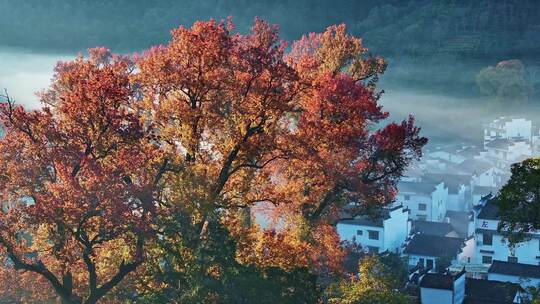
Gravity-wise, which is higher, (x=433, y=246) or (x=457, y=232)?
(x=457, y=232)

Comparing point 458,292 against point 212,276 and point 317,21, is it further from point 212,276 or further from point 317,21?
point 317,21

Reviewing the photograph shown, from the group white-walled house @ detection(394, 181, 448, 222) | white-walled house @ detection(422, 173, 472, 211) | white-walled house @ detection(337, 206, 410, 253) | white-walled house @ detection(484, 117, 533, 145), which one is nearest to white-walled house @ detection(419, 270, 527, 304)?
white-walled house @ detection(337, 206, 410, 253)

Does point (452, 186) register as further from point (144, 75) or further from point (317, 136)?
point (144, 75)

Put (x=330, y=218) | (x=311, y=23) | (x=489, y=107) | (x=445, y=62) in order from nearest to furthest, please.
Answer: (x=330, y=218)
(x=489, y=107)
(x=445, y=62)
(x=311, y=23)

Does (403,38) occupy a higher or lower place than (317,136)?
higher

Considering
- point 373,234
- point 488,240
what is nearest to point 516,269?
point 488,240

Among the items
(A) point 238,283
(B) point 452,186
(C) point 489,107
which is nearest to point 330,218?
(A) point 238,283
